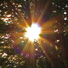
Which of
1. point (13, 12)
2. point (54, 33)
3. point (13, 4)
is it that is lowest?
point (54, 33)

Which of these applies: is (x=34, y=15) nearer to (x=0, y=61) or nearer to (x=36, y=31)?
(x=36, y=31)

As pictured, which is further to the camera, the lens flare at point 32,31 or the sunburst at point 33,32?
the lens flare at point 32,31

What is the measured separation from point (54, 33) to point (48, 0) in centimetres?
325

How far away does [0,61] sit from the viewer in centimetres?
679

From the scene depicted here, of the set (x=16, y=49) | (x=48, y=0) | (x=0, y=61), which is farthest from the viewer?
(x=16, y=49)

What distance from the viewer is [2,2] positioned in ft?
22.6

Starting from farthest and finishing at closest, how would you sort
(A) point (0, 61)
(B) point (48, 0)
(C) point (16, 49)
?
(C) point (16, 49)
(B) point (48, 0)
(A) point (0, 61)

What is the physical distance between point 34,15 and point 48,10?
5.08ft

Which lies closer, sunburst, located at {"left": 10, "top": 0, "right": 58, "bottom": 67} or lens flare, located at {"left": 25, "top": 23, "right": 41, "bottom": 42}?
sunburst, located at {"left": 10, "top": 0, "right": 58, "bottom": 67}

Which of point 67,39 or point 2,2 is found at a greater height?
point 2,2

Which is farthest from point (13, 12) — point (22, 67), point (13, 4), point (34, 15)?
point (22, 67)

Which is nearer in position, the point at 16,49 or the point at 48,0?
the point at 48,0

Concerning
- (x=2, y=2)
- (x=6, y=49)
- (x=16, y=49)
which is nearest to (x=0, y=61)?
(x=6, y=49)

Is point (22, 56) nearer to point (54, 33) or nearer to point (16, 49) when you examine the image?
point (16, 49)
